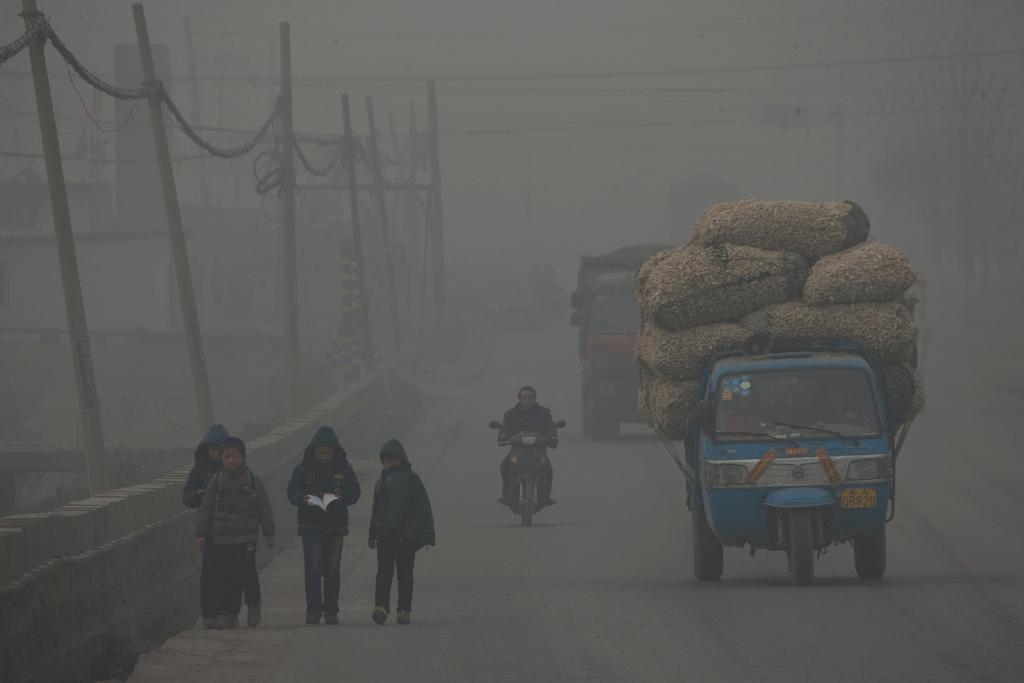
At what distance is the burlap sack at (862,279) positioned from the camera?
14.9 meters

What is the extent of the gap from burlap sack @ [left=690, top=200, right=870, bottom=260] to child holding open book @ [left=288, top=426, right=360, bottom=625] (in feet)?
16.0

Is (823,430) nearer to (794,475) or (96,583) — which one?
(794,475)

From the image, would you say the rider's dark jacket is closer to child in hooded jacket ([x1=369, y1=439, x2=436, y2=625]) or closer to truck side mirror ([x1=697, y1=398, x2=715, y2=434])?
truck side mirror ([x1=697, y1=398, x2=715, y2=434])

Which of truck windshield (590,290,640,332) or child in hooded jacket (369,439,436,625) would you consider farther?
truck windshield (590,290,640,332)

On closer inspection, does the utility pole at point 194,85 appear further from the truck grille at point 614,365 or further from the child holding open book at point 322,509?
the child holding open book at point 322,509

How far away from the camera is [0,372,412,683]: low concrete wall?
9.01m

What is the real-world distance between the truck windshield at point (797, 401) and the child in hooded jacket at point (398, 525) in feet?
10.4

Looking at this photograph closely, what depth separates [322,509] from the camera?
12.4 m

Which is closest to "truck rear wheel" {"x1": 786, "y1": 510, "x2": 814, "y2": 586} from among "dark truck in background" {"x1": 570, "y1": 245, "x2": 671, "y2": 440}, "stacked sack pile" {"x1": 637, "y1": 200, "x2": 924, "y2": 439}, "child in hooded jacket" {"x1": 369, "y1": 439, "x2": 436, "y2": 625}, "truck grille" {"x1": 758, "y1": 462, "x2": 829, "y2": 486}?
"truck grille" {"x1": 758, "y1": 462, "x2": 829, "y2": 486}

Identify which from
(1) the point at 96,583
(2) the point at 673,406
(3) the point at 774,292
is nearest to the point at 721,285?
(3) the point at 774,292

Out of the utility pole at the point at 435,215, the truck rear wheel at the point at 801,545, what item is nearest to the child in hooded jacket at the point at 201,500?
the truck rear wheel at the point at 801,545

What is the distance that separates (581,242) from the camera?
6206 inches

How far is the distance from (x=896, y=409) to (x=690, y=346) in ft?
6.43

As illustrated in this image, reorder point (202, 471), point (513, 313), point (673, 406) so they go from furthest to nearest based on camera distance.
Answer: point (513, 313), point (673, 406), point (202, 471)
